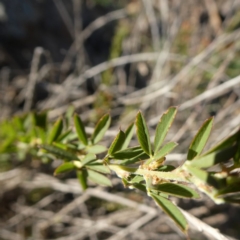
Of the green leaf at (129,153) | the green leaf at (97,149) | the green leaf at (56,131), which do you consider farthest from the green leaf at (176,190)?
the green leaf at (56,131)

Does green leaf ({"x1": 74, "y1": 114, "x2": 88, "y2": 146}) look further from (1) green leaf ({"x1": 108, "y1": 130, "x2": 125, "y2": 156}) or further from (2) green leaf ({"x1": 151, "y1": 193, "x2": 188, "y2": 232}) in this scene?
(2) green leaf ({"x1": 151, "y1": 193, "x2": 188, "y2": 232})

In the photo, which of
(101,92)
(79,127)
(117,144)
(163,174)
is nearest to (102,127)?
(79,127)

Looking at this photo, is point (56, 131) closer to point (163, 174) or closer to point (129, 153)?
point (129, 153)

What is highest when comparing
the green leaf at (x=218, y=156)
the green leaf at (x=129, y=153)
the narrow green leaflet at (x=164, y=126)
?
the green leaf at (x=129, y=153)

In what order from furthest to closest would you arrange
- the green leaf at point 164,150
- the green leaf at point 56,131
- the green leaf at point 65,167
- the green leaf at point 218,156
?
the green leaf at point 56,131
the green leaf at point 65,167
the green leaf at point 164,150
the green leaf at point 218,156

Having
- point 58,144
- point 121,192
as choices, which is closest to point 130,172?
point 58,144

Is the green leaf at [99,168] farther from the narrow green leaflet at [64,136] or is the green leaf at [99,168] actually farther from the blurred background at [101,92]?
the blurred background at [101,92]

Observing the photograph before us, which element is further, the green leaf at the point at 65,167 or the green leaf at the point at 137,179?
the green leaf at the point at 65,167
